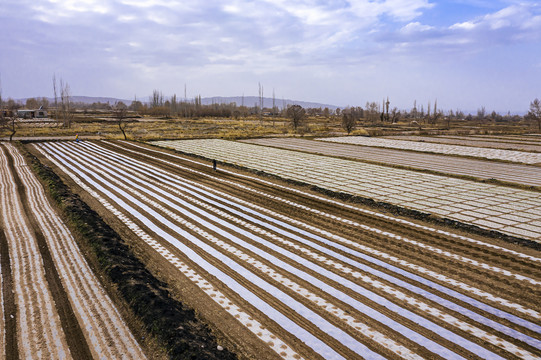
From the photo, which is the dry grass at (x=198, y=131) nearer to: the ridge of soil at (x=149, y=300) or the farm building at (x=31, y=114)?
the farm building at (x=31, y=114)

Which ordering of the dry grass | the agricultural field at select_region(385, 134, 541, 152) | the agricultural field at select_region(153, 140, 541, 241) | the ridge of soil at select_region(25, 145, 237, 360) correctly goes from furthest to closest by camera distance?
the dry grass < the agricultural field at select_region(385, 134, 541, 152) < the agricultural field at select_region(153, 140, 541, 241) < the ridge of soil at select_region(25, 145, 237, 360)

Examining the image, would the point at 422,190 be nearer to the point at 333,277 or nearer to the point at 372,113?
the point at 333,277

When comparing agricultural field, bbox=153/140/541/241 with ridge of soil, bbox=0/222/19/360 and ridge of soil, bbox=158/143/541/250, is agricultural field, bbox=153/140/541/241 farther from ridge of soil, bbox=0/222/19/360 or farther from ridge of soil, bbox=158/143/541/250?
ridge of soil, bbox=0/222/19/360

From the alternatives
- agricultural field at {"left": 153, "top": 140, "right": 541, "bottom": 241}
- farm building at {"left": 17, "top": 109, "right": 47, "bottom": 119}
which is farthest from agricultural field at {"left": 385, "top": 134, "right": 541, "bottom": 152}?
farm building at {"left": 17, "top": 109, "right": 47, "bottom": 119}

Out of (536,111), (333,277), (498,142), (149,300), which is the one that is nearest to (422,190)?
(333,277)

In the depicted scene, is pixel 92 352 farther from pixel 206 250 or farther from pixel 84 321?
pixel 206 250

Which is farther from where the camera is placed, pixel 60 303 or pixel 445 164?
pixel 445 164

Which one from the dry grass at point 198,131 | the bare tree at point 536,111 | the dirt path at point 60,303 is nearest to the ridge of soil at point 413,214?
the dirt path at point 60,303
